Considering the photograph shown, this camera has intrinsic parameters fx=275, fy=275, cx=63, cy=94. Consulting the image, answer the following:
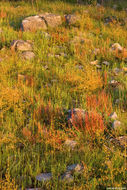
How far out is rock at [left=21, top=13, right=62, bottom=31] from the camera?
8.65m

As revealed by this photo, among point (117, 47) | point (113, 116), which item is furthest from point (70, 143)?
point (117, 47)

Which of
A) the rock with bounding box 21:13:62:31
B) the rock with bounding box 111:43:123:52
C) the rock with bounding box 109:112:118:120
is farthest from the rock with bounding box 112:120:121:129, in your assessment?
the rock with bounding box 21:13:62:31

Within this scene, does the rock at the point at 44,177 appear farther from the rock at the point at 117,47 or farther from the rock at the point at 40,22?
the rock at the point at 40,22

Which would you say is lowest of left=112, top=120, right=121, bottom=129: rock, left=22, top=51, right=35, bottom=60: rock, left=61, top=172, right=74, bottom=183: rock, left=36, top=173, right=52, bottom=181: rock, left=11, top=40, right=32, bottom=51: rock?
left=36, top=173, right=52, bottom=181: rock

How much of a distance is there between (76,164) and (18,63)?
384 centimetres

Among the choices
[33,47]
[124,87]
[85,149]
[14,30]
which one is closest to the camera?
[85,149]

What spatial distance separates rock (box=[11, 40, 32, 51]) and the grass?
143mm

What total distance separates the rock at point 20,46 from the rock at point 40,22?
1.40 metres

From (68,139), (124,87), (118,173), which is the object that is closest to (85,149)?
(68,139)

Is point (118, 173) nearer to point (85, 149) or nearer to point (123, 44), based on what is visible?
point (85, 149)

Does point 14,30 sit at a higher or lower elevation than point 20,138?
higher

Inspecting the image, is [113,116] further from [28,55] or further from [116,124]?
[28,55]

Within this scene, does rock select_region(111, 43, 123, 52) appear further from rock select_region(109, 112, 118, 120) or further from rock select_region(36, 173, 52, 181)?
rock select_region(36, 173, 52, 181)

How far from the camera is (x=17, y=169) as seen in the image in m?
3.20
